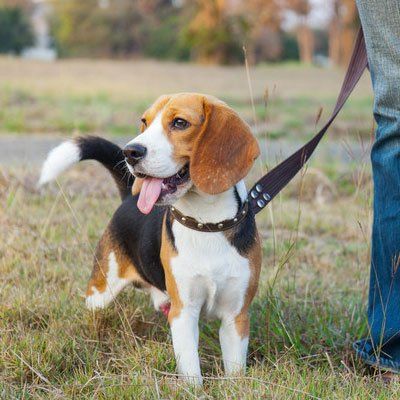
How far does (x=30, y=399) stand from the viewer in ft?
8.97

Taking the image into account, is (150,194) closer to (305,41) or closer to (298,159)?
(298,159)

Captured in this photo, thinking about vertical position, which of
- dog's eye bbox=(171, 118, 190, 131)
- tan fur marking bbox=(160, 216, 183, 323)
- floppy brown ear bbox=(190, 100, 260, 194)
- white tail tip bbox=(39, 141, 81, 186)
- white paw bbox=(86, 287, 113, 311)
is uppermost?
dog's eye bbox=(171, 118, 190, 131)

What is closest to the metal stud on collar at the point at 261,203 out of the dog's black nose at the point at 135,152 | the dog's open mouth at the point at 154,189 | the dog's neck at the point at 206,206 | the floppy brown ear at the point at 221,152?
the dog's neck at the point at 206,206

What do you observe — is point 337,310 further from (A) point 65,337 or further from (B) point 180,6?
(B) point 180,6

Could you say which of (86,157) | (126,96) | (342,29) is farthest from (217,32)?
(86,157)

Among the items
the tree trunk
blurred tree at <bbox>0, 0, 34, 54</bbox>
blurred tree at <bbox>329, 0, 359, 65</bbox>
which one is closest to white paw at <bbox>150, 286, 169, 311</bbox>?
blurred tree at <bbox>329, 0, 359, 65</bbox>

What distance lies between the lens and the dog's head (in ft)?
8.95

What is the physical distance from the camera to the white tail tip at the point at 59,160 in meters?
3.36

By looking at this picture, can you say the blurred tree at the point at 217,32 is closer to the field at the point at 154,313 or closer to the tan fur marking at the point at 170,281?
the field at the point at 154,313

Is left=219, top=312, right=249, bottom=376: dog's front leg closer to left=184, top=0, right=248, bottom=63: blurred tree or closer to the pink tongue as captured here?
the pink tongue

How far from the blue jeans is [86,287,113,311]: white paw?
114 cm

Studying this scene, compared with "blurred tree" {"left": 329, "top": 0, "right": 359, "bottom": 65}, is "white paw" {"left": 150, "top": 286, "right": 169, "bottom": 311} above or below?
above

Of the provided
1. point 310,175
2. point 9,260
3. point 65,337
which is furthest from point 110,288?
point 310,175

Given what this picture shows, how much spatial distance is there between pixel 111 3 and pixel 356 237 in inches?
1300
